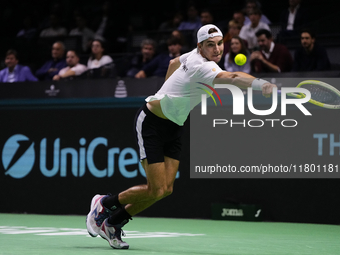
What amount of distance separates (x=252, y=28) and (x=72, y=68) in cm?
304

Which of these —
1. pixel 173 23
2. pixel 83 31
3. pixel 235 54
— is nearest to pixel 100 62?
pixel 173 23

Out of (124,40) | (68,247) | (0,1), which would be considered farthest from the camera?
(0,1)

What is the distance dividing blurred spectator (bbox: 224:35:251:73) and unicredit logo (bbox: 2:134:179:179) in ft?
6.19

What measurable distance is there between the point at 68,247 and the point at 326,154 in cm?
398

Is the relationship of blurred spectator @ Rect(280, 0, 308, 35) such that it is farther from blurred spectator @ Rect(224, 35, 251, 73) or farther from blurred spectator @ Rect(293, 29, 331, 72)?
blurred spectator @ Rect(224, 35, 251, 73)

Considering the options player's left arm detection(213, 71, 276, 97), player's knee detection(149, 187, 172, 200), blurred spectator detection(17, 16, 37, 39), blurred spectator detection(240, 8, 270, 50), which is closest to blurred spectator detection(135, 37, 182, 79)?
blurred spectator detection(240, 8, 270, 50)

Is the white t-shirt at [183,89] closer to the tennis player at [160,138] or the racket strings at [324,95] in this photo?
the tennis player at [160,138]

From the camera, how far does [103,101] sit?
891 cm

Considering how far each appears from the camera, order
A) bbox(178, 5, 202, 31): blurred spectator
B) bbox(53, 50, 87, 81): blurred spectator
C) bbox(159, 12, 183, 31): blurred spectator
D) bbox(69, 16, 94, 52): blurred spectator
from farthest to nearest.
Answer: bbox(69, 16, 94, 52): blurred spectator → bbox(159, 12, 183, 31): blurred spectator → bbox(178, 5, 202, 31): blurred spectator → bbox(53, 50, 87, 81): blurred spectator

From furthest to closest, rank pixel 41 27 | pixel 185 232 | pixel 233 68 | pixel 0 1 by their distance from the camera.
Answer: pixel 0 1 < pixel 41 27 < pixel 233 68 < pixel 185 232

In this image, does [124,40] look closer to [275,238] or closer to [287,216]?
[287,216]

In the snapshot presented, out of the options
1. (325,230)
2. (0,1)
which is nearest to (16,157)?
(325,230)

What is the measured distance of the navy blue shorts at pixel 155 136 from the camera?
5.29 metres

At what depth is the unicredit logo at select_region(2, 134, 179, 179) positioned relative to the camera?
29.0 ft
